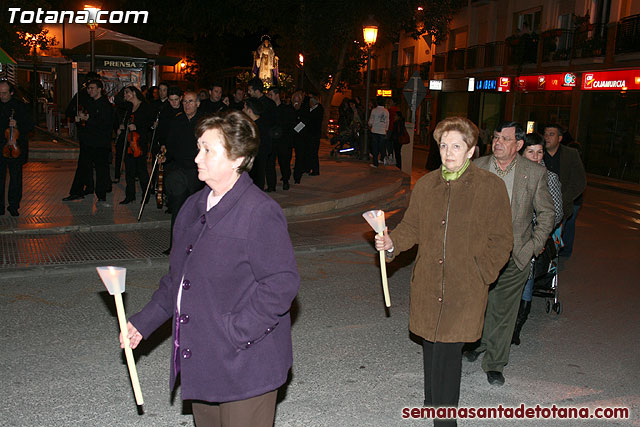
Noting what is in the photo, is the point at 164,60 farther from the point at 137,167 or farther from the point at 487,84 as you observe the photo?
the point at 487,84

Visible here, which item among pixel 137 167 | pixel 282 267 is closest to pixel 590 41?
pixel 137 167

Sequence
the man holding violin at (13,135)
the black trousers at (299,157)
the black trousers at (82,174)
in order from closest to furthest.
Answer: the man holding violin at (13,135) < the black trousers at (82,174) < the black trousers at (299,157)

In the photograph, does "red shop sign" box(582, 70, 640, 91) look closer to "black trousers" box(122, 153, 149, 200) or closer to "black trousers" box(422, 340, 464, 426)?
"black trousers" box(122, 153, 149, 200)

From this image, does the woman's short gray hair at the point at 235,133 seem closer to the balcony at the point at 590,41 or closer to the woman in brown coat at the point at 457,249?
the woman in brown coat at the point at 457,249

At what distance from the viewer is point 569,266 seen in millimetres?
8672

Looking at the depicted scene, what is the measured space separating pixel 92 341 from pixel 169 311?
9.01 feet

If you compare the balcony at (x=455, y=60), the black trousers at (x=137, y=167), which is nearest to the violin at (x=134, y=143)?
the black trousers at (x=137, y=167)

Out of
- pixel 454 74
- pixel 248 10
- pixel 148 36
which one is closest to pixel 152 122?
pixel 248 10

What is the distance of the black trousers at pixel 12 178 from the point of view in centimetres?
965

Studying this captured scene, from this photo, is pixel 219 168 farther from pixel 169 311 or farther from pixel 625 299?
pixel 625 299

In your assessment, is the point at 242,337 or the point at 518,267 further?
the point at 518,267

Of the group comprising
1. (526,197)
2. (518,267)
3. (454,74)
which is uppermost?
(454,74)

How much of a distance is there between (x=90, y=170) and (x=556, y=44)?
22525 millimetres

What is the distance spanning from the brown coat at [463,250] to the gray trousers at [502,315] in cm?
121
